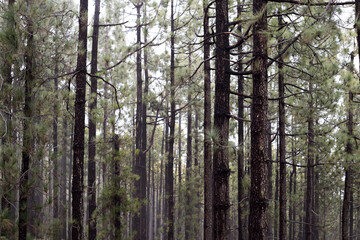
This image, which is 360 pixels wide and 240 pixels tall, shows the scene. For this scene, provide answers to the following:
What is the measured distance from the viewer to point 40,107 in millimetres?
6883

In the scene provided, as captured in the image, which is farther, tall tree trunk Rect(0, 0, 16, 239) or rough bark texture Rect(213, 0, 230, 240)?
rough bark texture Rect(213, 0, 230, 240)

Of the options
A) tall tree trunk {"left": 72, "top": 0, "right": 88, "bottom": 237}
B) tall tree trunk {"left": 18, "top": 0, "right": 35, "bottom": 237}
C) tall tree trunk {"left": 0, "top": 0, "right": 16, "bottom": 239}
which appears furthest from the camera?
tall tree trunk {"left": 72, "top": 0, "right": 88, "bottom": 237}

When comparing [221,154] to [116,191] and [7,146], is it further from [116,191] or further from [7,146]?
[7,146]

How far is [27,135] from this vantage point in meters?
6.46

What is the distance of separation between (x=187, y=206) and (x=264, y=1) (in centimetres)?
1474

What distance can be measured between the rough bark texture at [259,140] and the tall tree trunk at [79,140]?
342 centimetres

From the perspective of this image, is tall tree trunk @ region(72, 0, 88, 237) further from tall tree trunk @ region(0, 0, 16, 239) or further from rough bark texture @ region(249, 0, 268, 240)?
rough bark texture @ region(249, 0, 268, 240)

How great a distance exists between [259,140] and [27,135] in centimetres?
419

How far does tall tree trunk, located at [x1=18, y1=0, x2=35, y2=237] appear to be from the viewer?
650 centimetres

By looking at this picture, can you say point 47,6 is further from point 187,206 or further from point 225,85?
point 187,206

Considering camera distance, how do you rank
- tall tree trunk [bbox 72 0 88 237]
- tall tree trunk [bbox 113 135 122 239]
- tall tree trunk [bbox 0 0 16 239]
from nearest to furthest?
tall tree trunk [bbox 0 0 16 239] → tall tree trunk [bbox 72 0 88 237] → tall tree trunk [bbox 113 135 122 239]

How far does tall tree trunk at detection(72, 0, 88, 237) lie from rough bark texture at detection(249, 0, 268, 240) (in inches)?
135

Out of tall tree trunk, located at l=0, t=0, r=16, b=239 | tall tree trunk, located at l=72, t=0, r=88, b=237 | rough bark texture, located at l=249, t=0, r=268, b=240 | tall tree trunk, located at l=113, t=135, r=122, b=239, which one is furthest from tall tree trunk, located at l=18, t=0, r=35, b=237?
rough bark texture, located at l=249, t=0, r=268, b=240

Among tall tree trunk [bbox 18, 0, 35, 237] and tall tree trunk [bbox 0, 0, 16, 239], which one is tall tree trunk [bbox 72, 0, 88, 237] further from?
tall tree trunk [bbox 0, 0, 16, 239]
